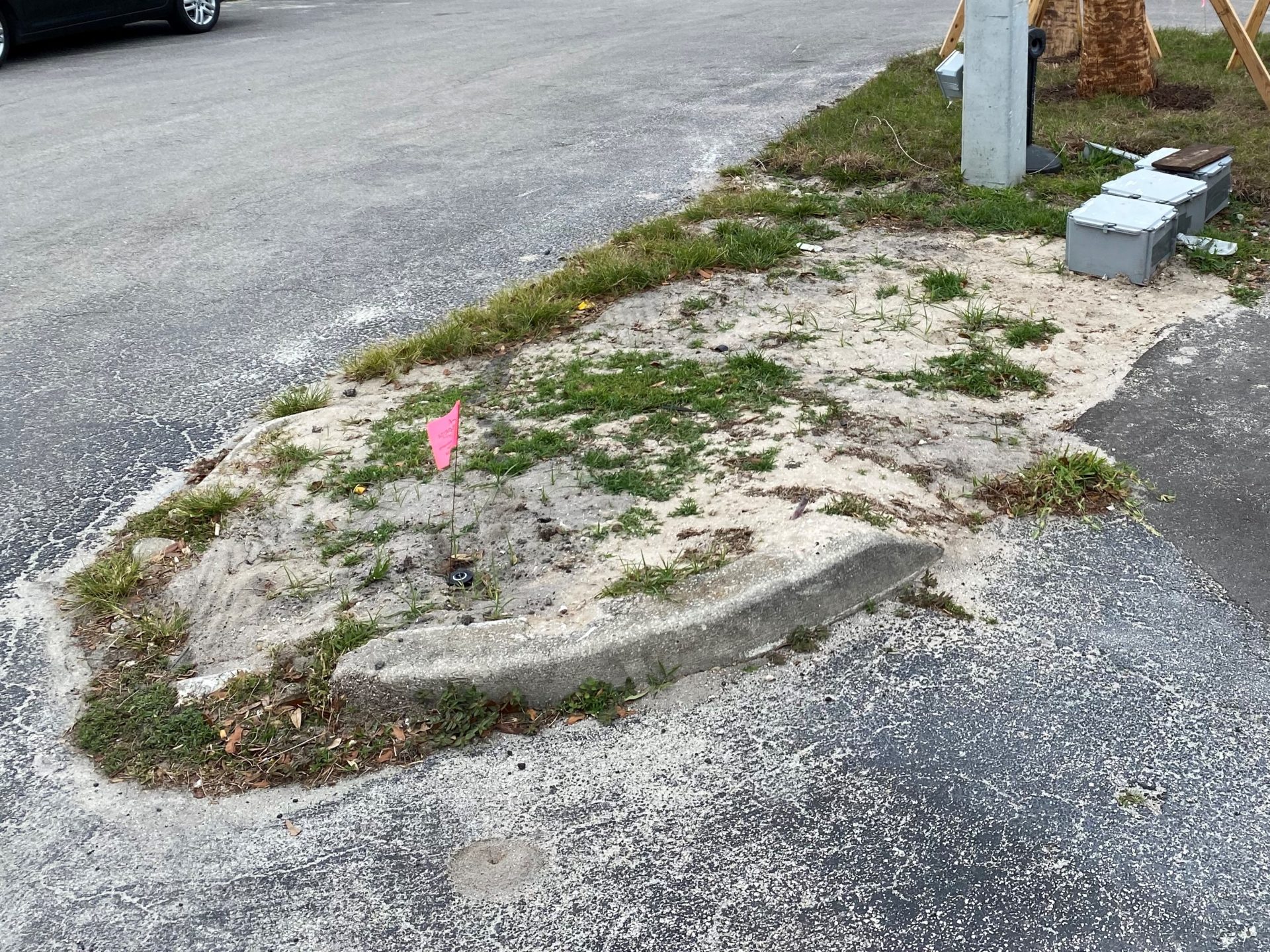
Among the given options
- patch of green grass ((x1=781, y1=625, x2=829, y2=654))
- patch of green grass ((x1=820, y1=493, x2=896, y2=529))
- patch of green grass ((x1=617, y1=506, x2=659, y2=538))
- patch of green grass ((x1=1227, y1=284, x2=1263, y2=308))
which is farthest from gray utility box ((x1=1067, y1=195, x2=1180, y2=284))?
patch of green grass ((x1=781, y1=625, x2=829, y2=654))

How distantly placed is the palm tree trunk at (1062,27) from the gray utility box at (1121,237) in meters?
5.09

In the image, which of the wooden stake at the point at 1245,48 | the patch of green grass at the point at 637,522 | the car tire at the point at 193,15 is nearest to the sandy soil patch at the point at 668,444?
the patch of green grass at the point at 637,522

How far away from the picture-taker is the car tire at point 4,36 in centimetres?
1166

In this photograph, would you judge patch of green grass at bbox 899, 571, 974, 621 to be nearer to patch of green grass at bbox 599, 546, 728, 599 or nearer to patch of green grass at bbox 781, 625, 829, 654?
patch of green grass at bbox 781, 625, 829, 654

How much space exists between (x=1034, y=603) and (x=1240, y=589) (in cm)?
62

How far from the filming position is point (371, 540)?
375 cm

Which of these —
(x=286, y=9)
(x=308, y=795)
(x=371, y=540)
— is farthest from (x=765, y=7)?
(x=308, y=795)

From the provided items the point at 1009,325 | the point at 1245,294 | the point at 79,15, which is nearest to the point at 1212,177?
the point at 1245,294

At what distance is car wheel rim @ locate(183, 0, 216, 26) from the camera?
540 inches

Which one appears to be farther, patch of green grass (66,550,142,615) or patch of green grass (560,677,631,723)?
patch of green grass (66,550,142,615)

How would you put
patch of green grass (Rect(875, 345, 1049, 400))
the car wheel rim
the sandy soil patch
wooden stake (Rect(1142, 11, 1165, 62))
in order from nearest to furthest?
the sandy soil patch < patch of green grass (Rect(875, 345, 1049, 400)) < wooden stake (Rect(1142, 11, 1165, 62)) < the car wheel rim

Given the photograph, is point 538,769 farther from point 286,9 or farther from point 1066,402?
point 286,9

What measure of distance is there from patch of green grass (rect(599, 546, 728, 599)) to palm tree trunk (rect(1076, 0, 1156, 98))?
6717 mm

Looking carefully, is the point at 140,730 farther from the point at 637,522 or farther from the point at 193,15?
the point at 193,15
